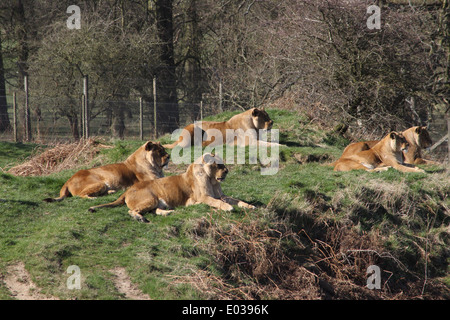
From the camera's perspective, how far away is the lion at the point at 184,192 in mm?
10000

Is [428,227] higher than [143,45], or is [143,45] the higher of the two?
[143,45]

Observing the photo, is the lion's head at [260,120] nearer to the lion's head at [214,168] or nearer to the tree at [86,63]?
the lion's head at [214,168]

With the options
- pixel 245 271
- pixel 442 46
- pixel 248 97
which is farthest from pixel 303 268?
pixel 248 97

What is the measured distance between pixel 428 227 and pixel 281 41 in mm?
10753

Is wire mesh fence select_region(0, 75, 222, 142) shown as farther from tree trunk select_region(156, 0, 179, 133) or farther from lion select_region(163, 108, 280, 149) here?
lion select_region(163, 108, 280, 149)

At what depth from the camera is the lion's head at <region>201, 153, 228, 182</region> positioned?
9984mm

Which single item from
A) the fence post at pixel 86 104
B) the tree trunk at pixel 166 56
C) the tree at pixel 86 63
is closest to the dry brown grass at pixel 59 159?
the fence post at pixel 86 104

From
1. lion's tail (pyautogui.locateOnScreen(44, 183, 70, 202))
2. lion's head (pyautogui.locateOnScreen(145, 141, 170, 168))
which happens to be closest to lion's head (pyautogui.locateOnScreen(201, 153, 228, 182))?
lion's head (pyautogui.locateOnScreen(145, 141, 170, 168))

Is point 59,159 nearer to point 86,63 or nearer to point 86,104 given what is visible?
point 86,104

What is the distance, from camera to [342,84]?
727 inches

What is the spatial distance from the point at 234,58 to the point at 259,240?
1855 cm

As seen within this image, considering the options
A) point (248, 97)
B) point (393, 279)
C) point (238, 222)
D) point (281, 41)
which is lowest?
point (393, 279)
